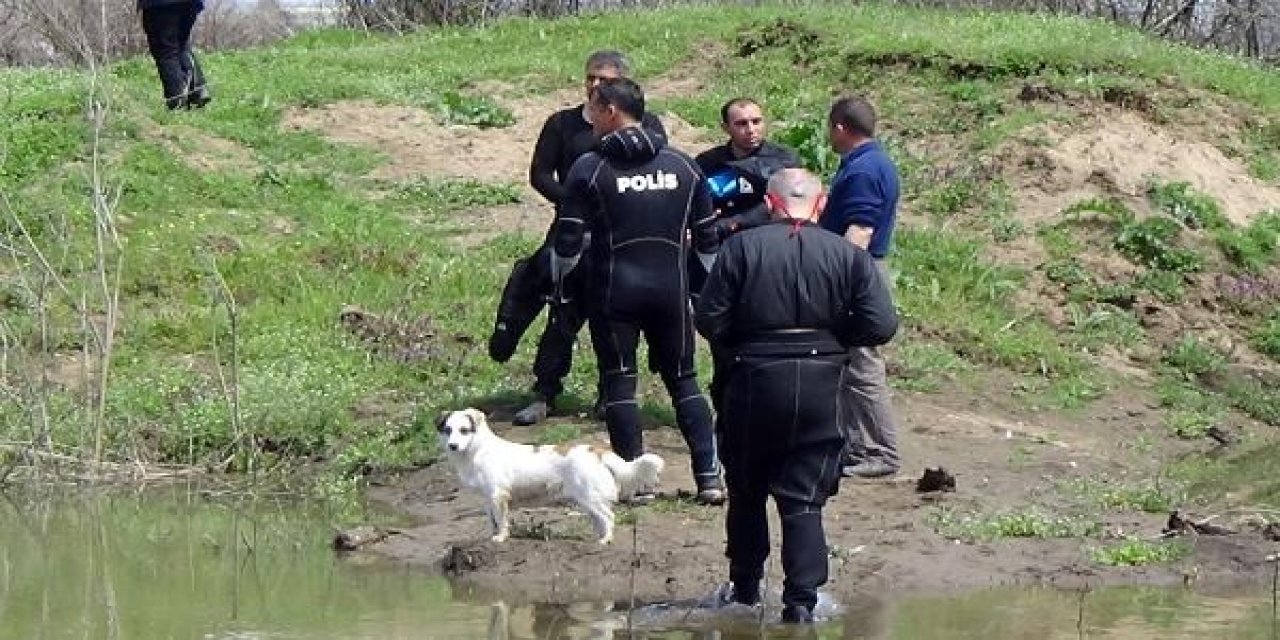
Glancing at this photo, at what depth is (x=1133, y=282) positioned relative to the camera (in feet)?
46.0

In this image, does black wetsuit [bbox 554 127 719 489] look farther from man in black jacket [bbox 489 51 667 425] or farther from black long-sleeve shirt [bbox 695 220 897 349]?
black long-sleeve shirt [bbox 695 220 897 349]

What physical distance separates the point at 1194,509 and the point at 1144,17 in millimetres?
21083

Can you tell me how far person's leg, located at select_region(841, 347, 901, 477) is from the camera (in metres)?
9.78

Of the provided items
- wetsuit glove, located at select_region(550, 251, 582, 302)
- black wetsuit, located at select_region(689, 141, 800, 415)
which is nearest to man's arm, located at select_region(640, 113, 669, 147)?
black wetsuit, located at select_region(689, 141, 800, 415)

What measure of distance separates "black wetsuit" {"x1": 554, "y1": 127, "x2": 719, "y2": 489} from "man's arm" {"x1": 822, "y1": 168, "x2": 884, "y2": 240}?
63cm

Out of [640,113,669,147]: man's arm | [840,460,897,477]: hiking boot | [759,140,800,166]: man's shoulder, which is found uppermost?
[640,113,669,147]: man's arm

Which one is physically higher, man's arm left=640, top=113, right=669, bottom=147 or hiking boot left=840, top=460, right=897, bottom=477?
man's arm left=640, top=113, right=669, bottom=147

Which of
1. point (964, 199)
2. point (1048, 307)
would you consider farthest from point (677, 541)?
point (964, 199)

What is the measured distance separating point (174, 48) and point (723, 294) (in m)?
10.0

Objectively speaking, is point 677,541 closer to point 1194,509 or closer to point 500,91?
point 1194,509

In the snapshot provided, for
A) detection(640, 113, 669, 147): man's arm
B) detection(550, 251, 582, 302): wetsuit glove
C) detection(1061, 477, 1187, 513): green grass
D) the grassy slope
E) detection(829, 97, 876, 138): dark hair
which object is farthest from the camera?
the grassy slope

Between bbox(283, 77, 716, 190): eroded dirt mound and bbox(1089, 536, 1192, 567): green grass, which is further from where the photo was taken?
bbox(283, 77, 716, 190): eroded dirt mound

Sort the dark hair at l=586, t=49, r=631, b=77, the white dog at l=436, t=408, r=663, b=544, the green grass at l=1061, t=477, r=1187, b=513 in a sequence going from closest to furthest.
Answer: the white dog at l=436, t=408, r=663, b=544
the dark hair at l=586, t=49, r=631, b=77
the green grass at l=1061, t=477, r=1187, b=513

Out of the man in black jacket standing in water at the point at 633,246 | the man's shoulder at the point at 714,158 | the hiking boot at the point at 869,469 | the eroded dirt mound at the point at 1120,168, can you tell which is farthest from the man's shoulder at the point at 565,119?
the eroded dirt mound at the point at 1120,168
